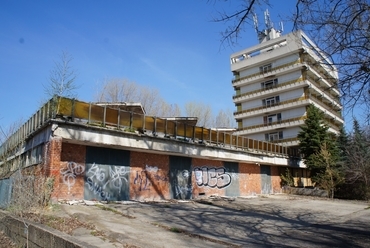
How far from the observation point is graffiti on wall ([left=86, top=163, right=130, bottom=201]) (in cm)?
1433

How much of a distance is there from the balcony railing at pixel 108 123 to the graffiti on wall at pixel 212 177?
1.93 metres

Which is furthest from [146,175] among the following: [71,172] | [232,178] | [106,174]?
[232,178]

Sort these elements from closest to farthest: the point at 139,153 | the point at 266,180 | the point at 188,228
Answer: the point at 188,228 → the point at 139,153 → the point at 266,180

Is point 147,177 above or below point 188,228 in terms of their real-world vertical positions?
above

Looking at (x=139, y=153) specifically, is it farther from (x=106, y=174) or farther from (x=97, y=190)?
(x=97, y=190)

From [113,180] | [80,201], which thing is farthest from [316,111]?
[80,201]

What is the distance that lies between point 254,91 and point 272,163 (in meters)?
20.0

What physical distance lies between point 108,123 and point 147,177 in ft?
13.7

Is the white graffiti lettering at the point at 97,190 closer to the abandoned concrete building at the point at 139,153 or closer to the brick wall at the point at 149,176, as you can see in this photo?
the abandoned concrete building at the point at 139,153

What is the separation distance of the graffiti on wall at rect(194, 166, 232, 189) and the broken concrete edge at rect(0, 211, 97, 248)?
42.5 feet

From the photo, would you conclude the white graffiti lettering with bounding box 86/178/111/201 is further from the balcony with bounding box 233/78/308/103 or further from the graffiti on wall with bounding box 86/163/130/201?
the balcony with bounding box 233/78/308/103

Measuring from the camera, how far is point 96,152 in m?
14.8

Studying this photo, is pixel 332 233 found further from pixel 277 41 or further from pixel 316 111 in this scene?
pixel 277 41

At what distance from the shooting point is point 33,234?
706 cm
